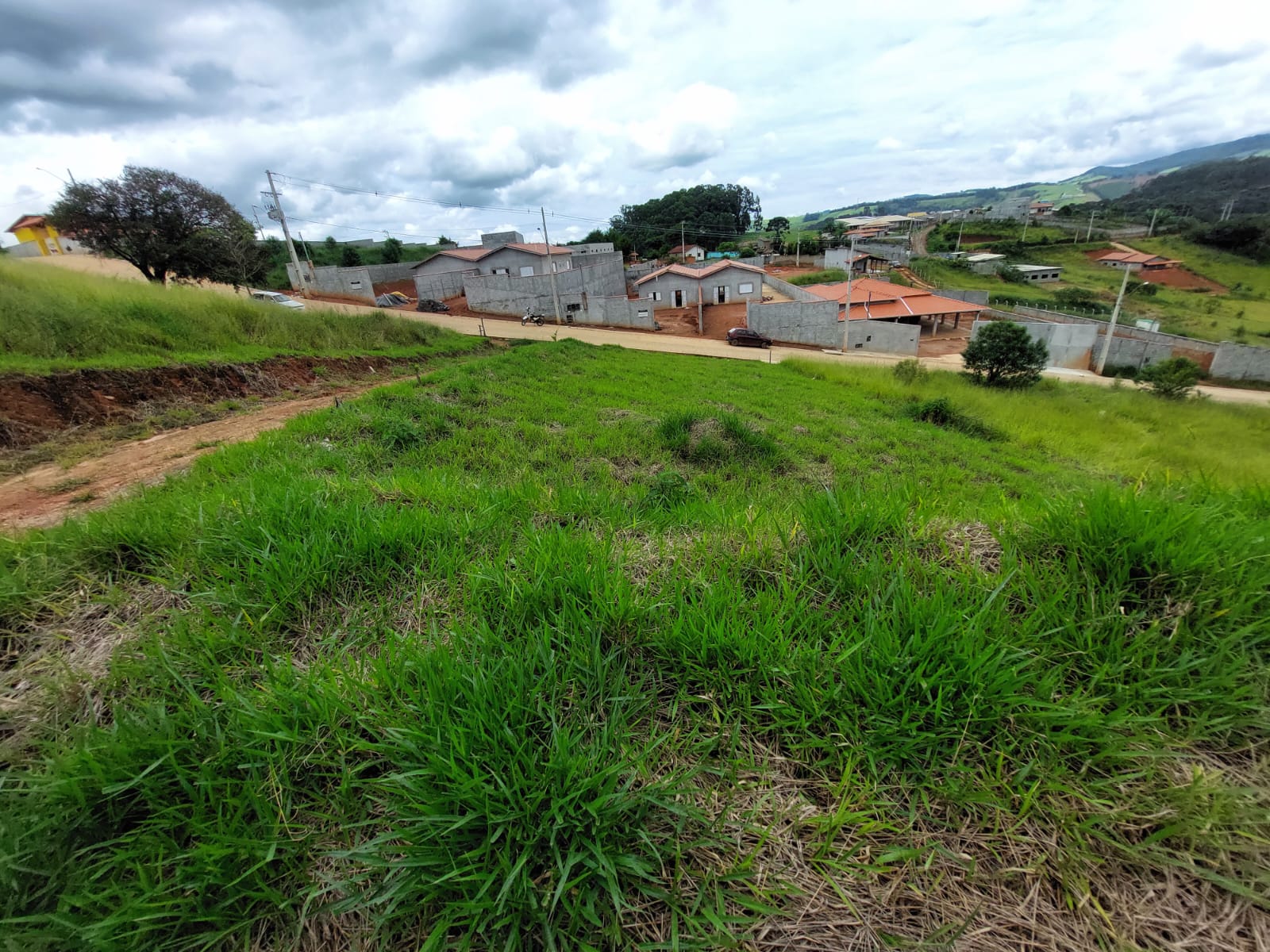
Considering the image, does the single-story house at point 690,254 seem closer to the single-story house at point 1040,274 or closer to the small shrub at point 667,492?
the single-story house at point 1040,274

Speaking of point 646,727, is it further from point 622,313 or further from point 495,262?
point 495,262

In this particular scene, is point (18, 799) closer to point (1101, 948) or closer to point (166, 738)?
point (166, 738)

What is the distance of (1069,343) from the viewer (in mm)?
32125

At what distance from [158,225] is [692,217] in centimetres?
7220

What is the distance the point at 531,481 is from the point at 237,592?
1.97 metres

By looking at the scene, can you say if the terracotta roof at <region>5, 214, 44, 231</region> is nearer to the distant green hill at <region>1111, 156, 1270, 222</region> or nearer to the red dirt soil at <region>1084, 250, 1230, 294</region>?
the red dirt soil at <region>1084, 250, 1230, 294</region>

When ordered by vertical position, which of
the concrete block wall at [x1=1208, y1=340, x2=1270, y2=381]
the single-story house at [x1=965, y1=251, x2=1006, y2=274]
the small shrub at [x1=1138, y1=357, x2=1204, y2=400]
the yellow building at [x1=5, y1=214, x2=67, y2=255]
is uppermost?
the yellow building at [x1=5, y1=214, x2=67, y2=255]

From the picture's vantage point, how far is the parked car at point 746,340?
100 feet

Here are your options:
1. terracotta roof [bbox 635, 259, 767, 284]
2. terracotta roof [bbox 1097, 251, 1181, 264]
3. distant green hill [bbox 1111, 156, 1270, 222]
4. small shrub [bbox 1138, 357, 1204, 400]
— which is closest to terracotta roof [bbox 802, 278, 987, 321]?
terracotta roof [bbox 635, 259, 767, 284]

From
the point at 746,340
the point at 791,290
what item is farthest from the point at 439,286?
the point at 791,290

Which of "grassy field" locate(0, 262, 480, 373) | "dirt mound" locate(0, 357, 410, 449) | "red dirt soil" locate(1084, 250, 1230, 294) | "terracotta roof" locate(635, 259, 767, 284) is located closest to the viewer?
"dirt mound" locate(0, 357, 410, 449)

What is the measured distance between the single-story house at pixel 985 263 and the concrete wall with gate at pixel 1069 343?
34.4 meters

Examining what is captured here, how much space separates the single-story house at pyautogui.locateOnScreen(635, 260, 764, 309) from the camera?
39.8m

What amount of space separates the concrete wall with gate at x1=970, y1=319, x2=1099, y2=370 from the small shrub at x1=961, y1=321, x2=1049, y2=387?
9742 mm
